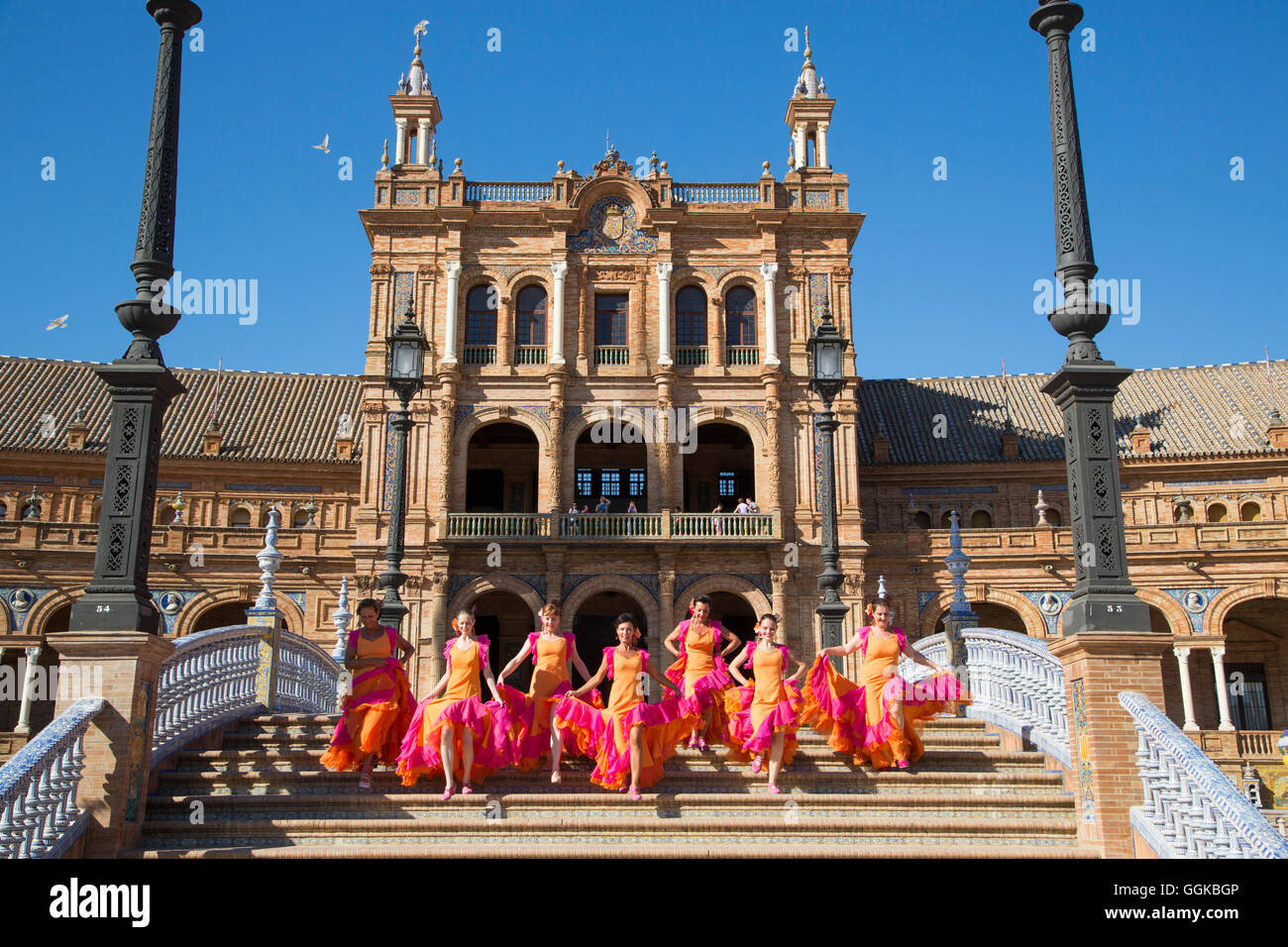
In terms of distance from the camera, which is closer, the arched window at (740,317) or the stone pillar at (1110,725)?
the stone pillar at (1110,725)

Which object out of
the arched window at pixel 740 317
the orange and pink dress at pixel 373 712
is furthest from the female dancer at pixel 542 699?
the arched window at pixel 740 317

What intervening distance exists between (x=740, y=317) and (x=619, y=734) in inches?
960

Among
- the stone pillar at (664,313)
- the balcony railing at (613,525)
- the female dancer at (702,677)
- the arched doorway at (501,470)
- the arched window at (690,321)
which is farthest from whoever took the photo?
the arched doorway at (501,470)

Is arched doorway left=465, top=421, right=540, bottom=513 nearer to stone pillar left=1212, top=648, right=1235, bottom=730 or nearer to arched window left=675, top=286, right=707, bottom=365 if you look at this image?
arched window left=675, top=286, right=707, bottom=365

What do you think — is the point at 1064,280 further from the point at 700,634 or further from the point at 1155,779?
the point at 700,634

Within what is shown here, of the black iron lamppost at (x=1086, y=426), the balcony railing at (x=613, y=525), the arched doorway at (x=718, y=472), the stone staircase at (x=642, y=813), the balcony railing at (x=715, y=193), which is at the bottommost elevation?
the stone staircase at (x=642, y=813)

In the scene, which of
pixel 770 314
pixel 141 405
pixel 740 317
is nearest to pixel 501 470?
pixel 740 317

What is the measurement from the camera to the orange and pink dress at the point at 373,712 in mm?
10266

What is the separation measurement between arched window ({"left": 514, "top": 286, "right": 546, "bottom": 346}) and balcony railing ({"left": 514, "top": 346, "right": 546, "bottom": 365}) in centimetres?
23

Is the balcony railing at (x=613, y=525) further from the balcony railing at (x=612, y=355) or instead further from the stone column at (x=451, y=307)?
the balcony railing at (x=612, y=355)

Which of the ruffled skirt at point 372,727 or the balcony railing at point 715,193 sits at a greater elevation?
the balcony railing at point 715,193

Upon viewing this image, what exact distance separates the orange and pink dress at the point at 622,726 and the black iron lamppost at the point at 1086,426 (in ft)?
11.4

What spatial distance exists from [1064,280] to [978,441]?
3016 centimetres

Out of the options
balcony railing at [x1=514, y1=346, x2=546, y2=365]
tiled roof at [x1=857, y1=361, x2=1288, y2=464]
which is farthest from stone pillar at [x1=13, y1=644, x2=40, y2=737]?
tiled roof at [x1=857, y1=361, x2=1288, y2=464]
